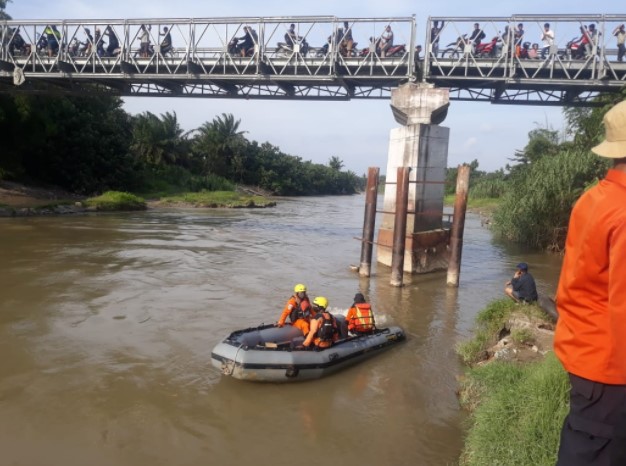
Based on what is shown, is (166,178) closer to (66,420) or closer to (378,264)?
(378,264)

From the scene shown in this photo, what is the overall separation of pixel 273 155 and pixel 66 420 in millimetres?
63205

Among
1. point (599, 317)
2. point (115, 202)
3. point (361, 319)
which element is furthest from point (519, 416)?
point (115, 202)

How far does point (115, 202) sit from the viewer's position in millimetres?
32312

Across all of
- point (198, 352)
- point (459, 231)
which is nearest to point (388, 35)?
point (459, 231)

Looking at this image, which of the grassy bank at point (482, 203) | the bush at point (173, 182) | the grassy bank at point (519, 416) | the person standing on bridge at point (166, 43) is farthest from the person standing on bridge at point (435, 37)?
the bush at point (173, 182)

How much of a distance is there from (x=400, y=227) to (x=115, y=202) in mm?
23677

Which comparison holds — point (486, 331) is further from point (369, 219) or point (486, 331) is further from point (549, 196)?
point (549, 196)

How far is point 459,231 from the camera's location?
1367 centimetres

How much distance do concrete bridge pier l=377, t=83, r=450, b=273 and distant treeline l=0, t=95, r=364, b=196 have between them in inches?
691

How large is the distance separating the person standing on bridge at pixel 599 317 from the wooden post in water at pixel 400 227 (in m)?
11.4

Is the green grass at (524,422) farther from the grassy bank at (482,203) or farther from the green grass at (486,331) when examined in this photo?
the grassy bank at (482,203)

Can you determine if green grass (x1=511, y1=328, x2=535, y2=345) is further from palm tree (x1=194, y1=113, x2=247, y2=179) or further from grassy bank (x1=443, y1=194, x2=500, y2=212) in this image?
palm tree (x1=194, y1=113, x2=247, y2=179)

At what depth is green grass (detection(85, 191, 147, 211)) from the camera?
31.3m

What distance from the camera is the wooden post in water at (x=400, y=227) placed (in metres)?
13.5
